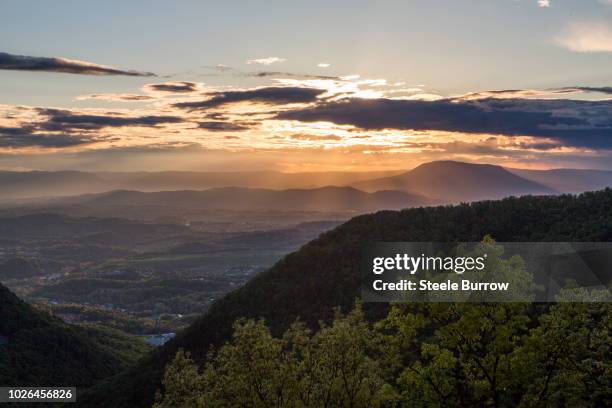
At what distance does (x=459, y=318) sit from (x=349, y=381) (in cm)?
675

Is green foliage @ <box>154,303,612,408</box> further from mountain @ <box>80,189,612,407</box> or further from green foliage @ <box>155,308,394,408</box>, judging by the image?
mountain @ <box>80,189,612,407</box>

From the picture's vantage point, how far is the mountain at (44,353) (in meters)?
122

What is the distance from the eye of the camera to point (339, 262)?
125 metres

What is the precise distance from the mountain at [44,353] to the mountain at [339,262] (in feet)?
62.2

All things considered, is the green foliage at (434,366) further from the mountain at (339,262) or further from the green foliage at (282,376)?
the mountain at (339,262)

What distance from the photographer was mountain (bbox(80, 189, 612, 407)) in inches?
4065

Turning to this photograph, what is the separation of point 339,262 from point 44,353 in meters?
74.4

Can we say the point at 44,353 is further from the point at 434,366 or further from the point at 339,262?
the point at 434,366

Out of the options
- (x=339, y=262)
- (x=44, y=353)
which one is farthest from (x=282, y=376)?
(x=44, y=353)

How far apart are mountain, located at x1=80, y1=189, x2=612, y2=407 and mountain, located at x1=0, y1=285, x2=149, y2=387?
1896 cm

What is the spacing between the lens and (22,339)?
132125 millimetres

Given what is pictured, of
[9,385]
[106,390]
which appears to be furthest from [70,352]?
[106,390]

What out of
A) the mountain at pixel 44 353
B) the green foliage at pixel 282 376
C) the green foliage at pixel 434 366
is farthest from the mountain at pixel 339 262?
the green foliage at pixel 434 366

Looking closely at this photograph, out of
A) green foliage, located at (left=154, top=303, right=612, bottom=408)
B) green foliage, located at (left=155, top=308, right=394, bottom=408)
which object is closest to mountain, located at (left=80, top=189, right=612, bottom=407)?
green foliage, located at (left=155, top=308, right=394, bottom=408)
